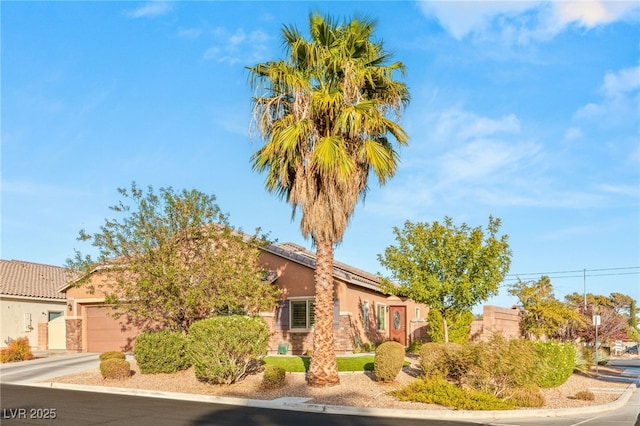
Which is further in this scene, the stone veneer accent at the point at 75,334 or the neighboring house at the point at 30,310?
the neighboring house at the point at 30,310

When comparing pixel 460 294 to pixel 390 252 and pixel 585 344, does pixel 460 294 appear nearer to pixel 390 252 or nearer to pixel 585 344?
pixel 390 252

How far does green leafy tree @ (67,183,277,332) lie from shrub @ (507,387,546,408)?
10.4 metres

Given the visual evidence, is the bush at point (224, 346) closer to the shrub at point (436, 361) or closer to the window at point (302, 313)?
the shrub at point (436, 361)

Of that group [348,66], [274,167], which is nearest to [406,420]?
[274,167]

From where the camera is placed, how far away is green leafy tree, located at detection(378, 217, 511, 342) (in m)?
24.3

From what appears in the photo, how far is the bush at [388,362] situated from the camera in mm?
19469

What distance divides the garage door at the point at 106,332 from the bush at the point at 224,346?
13336mm

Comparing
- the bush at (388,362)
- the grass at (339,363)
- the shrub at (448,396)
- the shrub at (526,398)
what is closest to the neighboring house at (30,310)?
the grass at (339,363)

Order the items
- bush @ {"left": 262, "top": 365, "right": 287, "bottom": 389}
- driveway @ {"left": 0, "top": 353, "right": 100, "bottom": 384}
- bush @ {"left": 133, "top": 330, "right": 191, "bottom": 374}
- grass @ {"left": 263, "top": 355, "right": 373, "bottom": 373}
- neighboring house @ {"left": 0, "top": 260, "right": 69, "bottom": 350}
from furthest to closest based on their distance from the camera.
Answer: neighboring house @ {"left": 0, "top": 260, "right": 69, "bottom": 350} < driveway @ {"left": 0, "top": 353, "right": 100, "bottom": 384} < grass @ {"left": 263, "top": 355, "right": 373, "bottom": 373} < bush @ {"left": 133, "top": 330, "right": 191, "bottom": 374} < bush @ {"left": 262, "top": 365, "right": 287, "bottom": 389}

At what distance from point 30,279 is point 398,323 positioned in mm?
23514

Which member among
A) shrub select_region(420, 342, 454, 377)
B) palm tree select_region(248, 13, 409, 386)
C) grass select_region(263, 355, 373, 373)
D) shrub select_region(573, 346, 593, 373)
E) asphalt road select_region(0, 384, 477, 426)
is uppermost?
palm tree select_region(248, 13, 409, 386)

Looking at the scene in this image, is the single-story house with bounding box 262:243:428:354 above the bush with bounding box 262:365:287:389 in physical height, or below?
above

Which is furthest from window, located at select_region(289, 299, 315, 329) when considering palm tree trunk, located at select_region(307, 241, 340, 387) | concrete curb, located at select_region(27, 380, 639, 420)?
concrete curb, located at select_region(27, 380, 639, 420)

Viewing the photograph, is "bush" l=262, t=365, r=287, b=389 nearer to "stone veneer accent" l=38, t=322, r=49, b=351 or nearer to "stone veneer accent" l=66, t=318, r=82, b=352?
"stone veneer accent" l=66, t=318, r=82, b=352
